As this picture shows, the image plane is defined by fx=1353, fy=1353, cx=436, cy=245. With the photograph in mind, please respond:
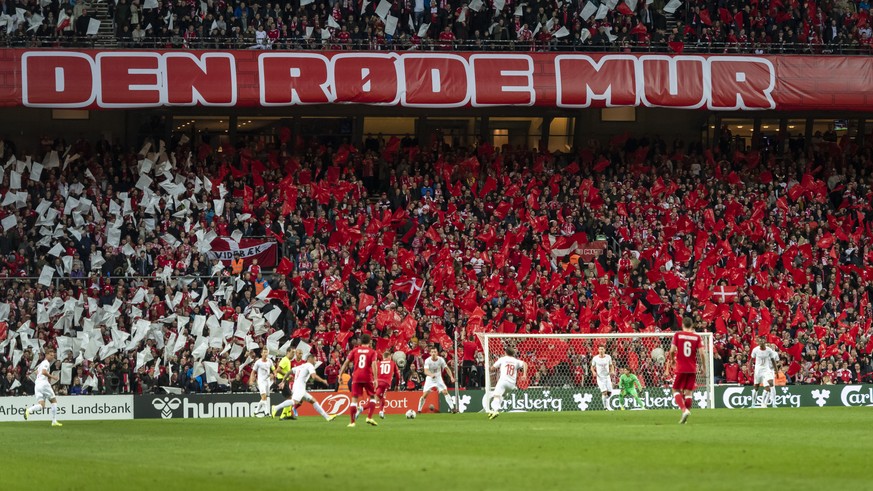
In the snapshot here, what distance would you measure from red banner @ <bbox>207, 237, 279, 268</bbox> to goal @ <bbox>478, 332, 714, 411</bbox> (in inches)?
350

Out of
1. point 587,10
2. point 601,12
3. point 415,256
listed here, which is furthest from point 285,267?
point 601,12

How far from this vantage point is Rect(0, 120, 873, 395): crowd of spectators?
1564 inches

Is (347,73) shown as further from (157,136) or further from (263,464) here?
(263,464)

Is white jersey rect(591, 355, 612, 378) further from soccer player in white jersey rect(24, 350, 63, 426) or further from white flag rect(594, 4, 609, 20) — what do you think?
white flag rect(594, 4, 609, 20)

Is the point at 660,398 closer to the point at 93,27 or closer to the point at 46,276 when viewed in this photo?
the point at 46,276

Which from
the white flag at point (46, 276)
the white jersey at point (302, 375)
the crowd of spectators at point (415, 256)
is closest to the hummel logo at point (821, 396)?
the crowd of spectators at point (415, 256)

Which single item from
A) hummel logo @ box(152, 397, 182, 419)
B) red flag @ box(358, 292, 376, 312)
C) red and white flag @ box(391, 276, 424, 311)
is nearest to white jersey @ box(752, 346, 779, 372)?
red and white flag @ box(391, 276, 424, 311)

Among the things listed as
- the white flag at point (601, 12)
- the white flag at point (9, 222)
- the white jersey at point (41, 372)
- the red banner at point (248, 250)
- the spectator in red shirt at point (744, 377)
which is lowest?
the spectator in red shirt at point (744, 377)

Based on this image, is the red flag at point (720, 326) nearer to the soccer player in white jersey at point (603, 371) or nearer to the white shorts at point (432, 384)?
the soccer player in white jersey at point (603, 371)

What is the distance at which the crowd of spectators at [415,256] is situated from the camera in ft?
130

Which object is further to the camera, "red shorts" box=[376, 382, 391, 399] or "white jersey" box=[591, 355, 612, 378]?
"white jersey" box=[591, 355, 612, 378]

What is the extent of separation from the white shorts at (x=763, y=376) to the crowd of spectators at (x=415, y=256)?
136 inches

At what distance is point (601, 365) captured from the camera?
1448 inches

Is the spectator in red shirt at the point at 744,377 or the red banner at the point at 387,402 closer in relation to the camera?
the red banner at the point at 387,402
